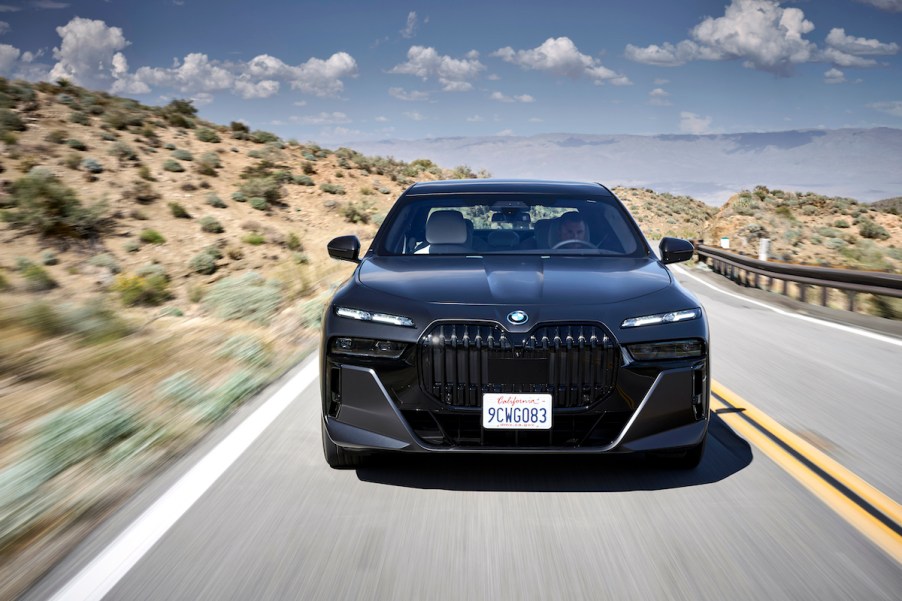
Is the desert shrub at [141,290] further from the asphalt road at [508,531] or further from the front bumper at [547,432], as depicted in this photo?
the front bumper at [547,432]

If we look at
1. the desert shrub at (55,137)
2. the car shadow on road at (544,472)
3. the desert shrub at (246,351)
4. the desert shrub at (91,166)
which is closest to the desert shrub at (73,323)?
the desert shrub at (246,351)

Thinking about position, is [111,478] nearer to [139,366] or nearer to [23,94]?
[139,366]

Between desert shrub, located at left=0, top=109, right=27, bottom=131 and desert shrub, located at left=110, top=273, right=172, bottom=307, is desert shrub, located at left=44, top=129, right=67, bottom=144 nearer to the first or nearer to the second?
desert shrub, located at left=0, top=109, right=27, bottom=131

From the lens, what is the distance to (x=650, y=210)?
78.3 m

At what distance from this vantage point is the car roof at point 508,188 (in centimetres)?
644

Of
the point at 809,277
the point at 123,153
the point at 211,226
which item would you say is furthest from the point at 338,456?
the point at 123,153

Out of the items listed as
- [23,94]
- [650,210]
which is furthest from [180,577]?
[650,210]

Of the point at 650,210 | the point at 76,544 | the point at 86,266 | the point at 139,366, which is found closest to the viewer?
the point at 76,544

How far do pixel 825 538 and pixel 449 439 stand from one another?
68.0 inches

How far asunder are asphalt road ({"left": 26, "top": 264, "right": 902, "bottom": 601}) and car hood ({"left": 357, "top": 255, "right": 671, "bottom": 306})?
0.97m

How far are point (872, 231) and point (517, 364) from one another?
38.2m

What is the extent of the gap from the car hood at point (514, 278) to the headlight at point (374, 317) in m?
0.17

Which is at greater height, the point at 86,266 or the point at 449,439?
the point at 449,439

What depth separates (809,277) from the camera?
639 inches
